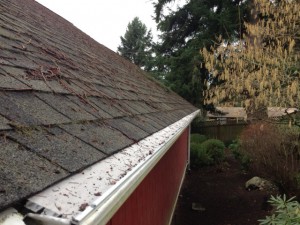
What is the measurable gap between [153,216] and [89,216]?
3858mm

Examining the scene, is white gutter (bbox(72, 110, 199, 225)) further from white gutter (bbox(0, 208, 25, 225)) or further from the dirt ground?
the dirt ground

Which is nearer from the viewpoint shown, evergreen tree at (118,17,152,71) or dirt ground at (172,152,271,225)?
dirt ground at (172,152,271,225)

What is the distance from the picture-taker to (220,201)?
10.1 meters

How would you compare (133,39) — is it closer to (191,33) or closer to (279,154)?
(191,33)

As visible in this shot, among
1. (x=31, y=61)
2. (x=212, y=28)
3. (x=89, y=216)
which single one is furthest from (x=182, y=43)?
(x=89, y=216)

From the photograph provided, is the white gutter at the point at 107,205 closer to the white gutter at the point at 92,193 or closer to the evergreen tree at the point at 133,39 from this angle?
the white gutter at the point at 92,193

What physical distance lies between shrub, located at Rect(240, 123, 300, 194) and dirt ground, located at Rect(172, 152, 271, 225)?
903 mm

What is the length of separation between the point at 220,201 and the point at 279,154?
217 centimetres

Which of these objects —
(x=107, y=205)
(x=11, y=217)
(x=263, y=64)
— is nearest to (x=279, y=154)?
(x=263, y=64)

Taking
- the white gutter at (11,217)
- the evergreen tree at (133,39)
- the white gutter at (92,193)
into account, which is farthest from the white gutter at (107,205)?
the evergreen tree at (133,39)

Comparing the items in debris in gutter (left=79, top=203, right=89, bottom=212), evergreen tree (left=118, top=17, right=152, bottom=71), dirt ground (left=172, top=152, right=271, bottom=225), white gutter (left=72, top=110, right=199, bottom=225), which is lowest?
dirt ground (left=172, top=152, right=271, bottom=225)

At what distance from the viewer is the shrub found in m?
8.62

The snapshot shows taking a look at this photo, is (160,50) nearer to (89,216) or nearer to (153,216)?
(153,216)

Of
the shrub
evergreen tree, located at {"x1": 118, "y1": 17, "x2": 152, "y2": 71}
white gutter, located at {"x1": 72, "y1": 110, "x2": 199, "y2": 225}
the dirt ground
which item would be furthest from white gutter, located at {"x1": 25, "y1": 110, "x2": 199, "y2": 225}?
evergreen tree, located at {"x1": 118, "y1": 17, "x2": 152, "y2": 71}
